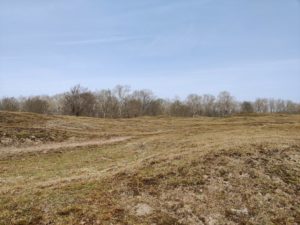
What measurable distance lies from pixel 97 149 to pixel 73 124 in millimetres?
18448

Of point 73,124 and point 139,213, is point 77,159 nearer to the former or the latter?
point 139,213

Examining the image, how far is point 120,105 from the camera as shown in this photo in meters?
126

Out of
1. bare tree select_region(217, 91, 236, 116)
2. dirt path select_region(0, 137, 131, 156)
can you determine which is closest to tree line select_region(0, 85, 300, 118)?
bare tree select_region(217, 91, 236, 116)

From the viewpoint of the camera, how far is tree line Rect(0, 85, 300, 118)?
99.0 metres

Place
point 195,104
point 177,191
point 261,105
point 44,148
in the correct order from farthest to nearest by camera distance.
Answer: point 261,105 → point 195,104 → point 44,148 → point 177,191

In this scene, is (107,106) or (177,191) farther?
(107,106)

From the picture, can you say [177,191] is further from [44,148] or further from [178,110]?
[178,110]

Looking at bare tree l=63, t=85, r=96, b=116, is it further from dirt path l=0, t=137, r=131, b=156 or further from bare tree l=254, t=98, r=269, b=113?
bare tree l=254, t=98, r=269, b=113

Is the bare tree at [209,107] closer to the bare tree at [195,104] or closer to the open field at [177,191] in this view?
the bare tree at [195,104]

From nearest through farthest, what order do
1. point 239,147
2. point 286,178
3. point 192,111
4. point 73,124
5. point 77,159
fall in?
point 286,178 < point 239,147 < point 77,159 < point 73,124 < point 192,111

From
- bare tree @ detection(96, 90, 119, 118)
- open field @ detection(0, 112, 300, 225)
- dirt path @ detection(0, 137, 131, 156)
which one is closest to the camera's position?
open field @ detection(0, 112, 300, 225)

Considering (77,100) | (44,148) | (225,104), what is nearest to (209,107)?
(225,104)

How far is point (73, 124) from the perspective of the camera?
44844mm

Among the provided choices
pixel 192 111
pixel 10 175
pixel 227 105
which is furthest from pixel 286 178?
pixel 227 105
